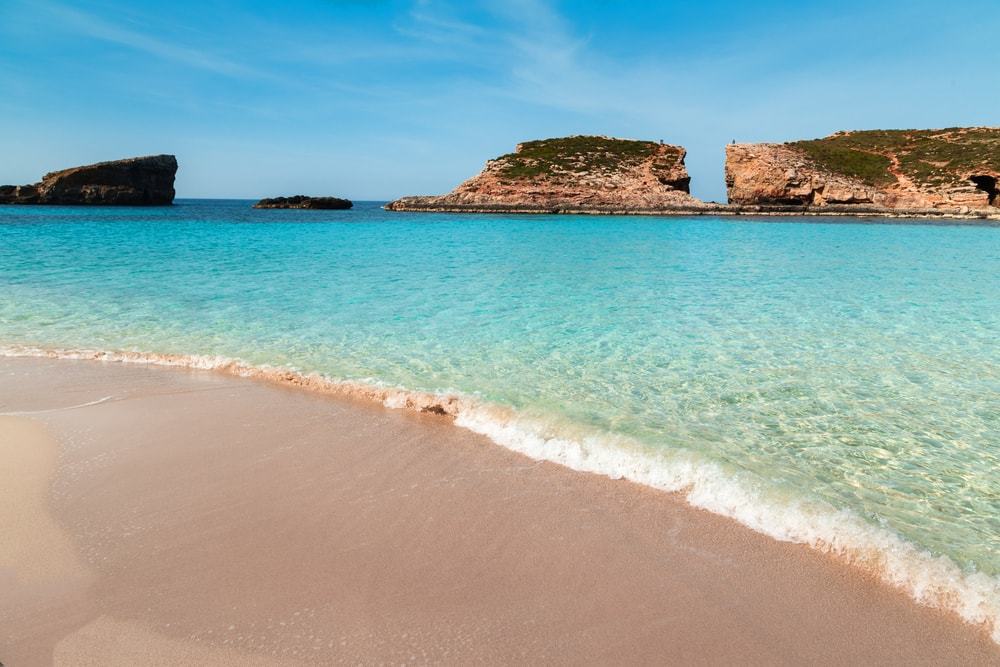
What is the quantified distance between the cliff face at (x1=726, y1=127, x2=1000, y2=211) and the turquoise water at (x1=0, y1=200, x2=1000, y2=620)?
55085 mm

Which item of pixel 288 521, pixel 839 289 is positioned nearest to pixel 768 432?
pixel 288 521

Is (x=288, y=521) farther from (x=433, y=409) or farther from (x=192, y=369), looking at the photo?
(x=192, y=369)

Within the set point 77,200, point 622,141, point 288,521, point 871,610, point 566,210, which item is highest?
point 622,141

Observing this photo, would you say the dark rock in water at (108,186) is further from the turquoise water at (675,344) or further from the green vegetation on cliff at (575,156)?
the turquoise water at (675,344)

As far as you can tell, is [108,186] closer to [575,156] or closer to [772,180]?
[575,156]

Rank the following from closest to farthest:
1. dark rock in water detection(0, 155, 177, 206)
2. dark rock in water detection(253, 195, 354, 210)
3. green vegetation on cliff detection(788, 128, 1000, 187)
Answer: green vegetation on cliff detection(788, 128, 1000, 187)
dark rock in water detection(0, 155, 177, 206)
dark rock in water detection(253, 195, 354, 210)

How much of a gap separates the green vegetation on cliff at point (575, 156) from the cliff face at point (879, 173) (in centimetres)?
1171

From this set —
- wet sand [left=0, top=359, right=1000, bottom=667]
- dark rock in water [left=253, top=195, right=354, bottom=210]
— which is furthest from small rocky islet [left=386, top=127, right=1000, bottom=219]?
wet sand [left=0, top=359, right=1000, bottom=667]

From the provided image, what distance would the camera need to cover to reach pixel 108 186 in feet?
278

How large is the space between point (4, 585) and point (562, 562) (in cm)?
303

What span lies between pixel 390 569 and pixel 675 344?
579 centimetres

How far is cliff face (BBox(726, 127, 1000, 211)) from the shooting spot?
60688mm

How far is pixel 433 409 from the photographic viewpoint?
5500 mm

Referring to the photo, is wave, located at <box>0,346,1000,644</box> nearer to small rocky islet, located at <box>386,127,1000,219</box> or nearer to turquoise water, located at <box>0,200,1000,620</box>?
turquoise water, located at <box>0,200,1000,620</box>
